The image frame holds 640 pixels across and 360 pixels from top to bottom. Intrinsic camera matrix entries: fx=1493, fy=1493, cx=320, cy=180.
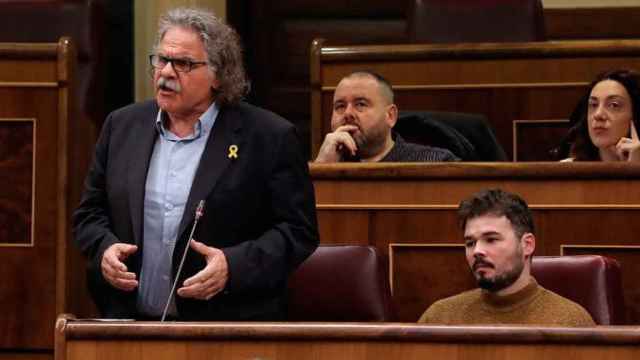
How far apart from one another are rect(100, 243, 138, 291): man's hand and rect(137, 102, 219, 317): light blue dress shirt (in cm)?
3

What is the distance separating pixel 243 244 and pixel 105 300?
14 centimetres

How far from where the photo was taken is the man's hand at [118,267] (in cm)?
126

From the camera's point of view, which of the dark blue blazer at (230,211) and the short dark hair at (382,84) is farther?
the short dark hair at (382,84)

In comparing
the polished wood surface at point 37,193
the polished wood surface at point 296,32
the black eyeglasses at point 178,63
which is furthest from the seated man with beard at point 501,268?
the polished wood surface at point 296,32

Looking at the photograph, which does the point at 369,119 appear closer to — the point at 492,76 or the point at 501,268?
the point at 492,76

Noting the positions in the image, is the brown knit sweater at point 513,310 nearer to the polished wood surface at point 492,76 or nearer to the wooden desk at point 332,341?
the wooden desk at point 332,341

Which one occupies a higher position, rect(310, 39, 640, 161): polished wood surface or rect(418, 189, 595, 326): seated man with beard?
rect(310, 39, 640, 161): polished wood surface

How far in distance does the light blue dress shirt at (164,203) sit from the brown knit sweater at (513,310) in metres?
0.28

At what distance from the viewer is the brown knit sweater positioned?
1387 millimetres

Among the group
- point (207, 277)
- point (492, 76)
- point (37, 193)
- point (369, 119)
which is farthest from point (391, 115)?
point (207, 277)

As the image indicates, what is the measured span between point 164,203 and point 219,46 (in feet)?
0.50

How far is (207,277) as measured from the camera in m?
1.26

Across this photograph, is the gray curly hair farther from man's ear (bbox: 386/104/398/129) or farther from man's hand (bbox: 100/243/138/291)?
man's ear (bbox: 386/104/398/129)

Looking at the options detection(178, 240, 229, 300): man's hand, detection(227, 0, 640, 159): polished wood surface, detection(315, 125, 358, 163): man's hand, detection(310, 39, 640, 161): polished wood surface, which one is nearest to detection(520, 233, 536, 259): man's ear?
detection(178, 240, 229, 300): man's hand
